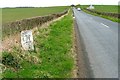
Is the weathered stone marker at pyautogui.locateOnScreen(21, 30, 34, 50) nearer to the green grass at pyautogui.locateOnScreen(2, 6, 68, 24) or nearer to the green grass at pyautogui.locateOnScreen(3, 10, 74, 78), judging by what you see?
the green grass at pyautogui.locateOnScreen(3, 10, 74, 78)

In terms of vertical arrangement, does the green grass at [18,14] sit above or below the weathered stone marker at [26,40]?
above

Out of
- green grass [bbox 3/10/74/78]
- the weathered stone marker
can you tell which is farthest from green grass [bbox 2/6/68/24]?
green grass [bbox 3/10/74/78]

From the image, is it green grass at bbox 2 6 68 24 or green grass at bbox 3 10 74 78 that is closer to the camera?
green grass at bbox 3 10 74 78

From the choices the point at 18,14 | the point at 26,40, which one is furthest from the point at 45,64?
the point at 18,14

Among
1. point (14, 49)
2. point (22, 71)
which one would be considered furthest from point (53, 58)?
point (22, 71)

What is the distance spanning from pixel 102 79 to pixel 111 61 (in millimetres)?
2569

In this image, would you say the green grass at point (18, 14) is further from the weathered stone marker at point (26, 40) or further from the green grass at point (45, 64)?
the green grass at point (45, 64)

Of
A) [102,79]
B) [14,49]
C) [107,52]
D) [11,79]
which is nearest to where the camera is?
[11,79]

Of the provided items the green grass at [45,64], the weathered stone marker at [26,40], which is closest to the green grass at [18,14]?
the weathered stone marker at [26,40]

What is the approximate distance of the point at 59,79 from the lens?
8.34 metres

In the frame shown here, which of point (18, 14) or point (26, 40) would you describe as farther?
point (18, 14)

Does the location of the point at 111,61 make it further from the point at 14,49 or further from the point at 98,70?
the point at 14,49

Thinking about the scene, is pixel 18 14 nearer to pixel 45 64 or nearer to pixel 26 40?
pixel 26 40

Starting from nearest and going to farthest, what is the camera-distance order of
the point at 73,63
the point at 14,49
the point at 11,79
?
Result: the point at 11,79 < the point at 73,63 < the point at 14,49
